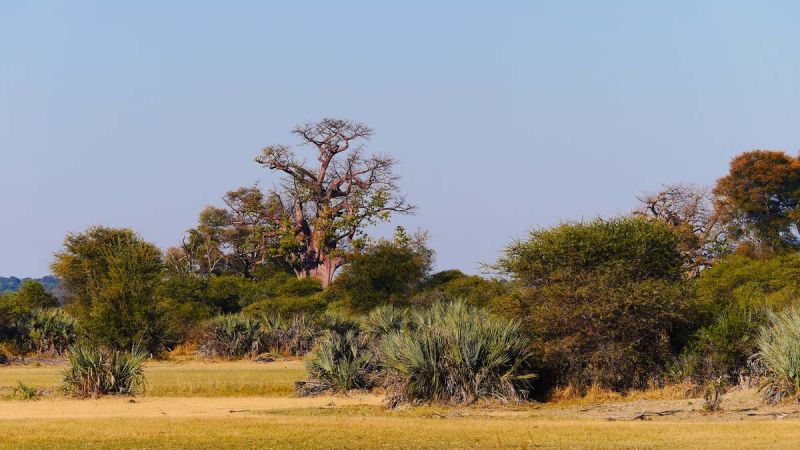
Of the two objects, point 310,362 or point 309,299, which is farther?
point 309,299

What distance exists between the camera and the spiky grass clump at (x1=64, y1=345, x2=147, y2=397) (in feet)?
93.9

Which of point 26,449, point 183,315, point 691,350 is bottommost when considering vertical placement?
point 26,449

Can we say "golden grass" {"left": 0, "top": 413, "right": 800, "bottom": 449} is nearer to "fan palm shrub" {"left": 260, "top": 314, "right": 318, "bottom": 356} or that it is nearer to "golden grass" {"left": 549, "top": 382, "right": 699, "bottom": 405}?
"golden grass" {"left": 549, "top": 382, "right": 699, "bottom": 405}

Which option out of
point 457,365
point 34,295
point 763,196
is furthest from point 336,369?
point 763,196

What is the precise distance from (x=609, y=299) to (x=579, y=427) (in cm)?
765

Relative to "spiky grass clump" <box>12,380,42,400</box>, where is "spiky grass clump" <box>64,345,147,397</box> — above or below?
above

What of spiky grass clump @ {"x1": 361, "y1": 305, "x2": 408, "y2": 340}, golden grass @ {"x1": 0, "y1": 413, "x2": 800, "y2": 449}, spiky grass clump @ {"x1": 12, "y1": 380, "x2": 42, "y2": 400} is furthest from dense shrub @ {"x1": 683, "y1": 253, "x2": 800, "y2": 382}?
spiky grass clump @ {"x1": 12, "y1": 380, "x2": 42, "y2": 400}

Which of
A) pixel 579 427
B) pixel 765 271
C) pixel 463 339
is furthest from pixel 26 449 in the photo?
pixel 765 271

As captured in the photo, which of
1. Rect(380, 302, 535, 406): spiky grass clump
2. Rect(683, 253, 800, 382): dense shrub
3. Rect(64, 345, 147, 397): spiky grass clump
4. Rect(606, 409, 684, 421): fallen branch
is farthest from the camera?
Rect(64, 345, 147, 397): spiky grass clump

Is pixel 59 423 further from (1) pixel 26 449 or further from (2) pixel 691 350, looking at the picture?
(2) pixel 691 350

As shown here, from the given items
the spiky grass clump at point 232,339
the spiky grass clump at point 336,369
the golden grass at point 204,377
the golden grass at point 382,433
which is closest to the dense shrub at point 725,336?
the golden grass at point 382,433

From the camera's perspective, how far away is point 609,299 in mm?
28016

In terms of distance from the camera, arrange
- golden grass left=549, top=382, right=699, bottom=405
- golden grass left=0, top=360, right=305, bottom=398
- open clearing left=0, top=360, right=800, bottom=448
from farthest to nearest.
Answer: golden grass left=0, top=360, right=305, bottom=398
golden grass left=549, top=382, right=699, bottom=405
open clearing left=0, top=360, right=800, bottom=448

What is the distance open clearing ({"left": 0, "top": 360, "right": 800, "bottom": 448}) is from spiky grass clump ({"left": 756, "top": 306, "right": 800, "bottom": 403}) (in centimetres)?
51
